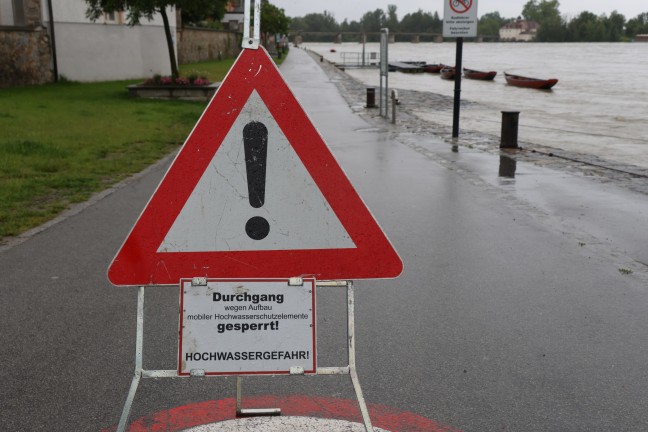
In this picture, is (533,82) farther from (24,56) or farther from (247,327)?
(247,327)

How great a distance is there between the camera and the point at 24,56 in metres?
28.9

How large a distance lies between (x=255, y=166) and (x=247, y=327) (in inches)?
24.4

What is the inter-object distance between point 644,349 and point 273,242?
2628 mm

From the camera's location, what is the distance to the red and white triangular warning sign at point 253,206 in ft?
9.48

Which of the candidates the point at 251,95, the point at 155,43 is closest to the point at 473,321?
the point at 251,95

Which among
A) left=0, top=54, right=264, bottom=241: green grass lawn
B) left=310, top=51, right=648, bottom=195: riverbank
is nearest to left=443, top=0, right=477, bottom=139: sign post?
left=310, top=51, right=648, bottom=195: riverbank

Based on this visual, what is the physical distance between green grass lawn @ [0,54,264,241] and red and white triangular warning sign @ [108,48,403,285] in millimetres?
4860

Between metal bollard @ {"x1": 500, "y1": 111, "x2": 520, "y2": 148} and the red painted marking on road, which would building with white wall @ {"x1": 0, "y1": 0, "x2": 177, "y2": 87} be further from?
the red painted marking on road

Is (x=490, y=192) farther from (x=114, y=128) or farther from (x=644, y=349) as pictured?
(x=114, y=128)

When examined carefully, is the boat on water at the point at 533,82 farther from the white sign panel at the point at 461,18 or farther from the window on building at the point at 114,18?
the white sign panel at the point at 461,18

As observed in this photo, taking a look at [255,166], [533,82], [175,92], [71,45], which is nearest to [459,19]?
[175,92]

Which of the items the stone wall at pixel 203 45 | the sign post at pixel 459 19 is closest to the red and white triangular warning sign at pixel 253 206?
Answer: the sign post at pixel 459 19

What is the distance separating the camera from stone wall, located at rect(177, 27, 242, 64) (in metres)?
54.8

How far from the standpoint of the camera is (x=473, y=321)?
16.2 feet
